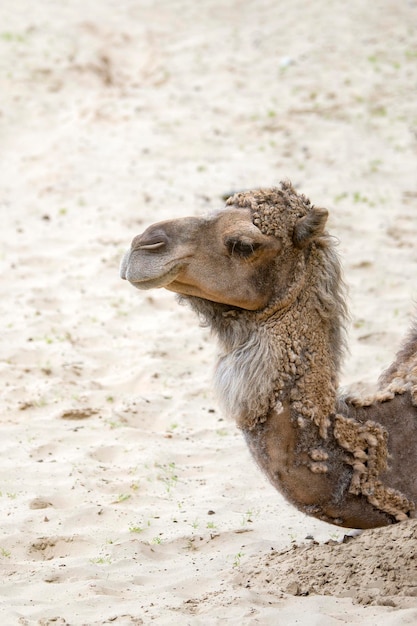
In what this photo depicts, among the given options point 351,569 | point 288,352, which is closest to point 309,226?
point 288,352

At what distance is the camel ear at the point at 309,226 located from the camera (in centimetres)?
422

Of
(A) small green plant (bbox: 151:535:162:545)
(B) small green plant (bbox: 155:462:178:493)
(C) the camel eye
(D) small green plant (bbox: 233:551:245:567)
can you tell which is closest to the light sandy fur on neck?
(C) the camel eye

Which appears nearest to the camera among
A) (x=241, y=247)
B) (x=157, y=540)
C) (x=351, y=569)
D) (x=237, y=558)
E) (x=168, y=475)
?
(x=241, y=247)

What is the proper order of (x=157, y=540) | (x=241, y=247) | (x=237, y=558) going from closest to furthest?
1. (x=241, y=247)
2. (x=237, y=558)
3. (x=157, y=540)

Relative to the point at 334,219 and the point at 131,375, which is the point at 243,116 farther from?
the point at 131,375

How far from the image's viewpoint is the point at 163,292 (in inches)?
325

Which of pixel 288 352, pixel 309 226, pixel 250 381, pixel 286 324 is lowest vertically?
pixel 250 381

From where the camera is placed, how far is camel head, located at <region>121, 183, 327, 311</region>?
4.08 metres

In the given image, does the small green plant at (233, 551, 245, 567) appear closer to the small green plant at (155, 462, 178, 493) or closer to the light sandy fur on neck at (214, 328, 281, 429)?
the small green plant at (155, 462, 178, 493)

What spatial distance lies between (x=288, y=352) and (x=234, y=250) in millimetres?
473

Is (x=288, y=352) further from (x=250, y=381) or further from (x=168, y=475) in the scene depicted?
(x=168, y=475)

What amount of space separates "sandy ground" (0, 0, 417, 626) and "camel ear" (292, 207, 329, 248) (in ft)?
4.99

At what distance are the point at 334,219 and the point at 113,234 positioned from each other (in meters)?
2.04

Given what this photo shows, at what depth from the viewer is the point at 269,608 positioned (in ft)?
14.0
